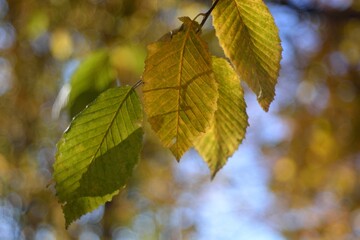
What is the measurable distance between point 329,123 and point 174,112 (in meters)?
2.70

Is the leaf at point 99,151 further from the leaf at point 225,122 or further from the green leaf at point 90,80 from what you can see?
the green leaf at point 90,80

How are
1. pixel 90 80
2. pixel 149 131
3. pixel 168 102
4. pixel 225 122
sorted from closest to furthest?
pixel 168 102 < pixel 225 122 < pixel 90 80 < pixel 149 131

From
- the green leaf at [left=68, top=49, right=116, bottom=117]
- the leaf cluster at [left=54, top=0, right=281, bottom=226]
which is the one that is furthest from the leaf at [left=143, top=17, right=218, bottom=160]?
the green leaf at [left=68, top=49, right=116, bottom=117]

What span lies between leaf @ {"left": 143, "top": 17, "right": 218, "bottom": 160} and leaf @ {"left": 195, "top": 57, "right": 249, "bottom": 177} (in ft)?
0.16

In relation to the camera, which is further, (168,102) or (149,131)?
(149,131)

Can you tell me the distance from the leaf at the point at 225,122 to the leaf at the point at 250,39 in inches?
1.1

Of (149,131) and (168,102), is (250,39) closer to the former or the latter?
(168,102)

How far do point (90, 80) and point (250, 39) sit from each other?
1.11 ft

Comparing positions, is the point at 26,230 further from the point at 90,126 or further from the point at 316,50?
the point at 90,126

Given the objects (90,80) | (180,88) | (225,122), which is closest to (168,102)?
(180,88)

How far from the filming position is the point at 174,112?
1.76ft

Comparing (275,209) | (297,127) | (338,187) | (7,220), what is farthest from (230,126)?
(7,220)

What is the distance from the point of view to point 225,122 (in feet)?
2.07

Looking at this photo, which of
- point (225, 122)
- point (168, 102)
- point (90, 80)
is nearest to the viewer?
point (168, 102)
